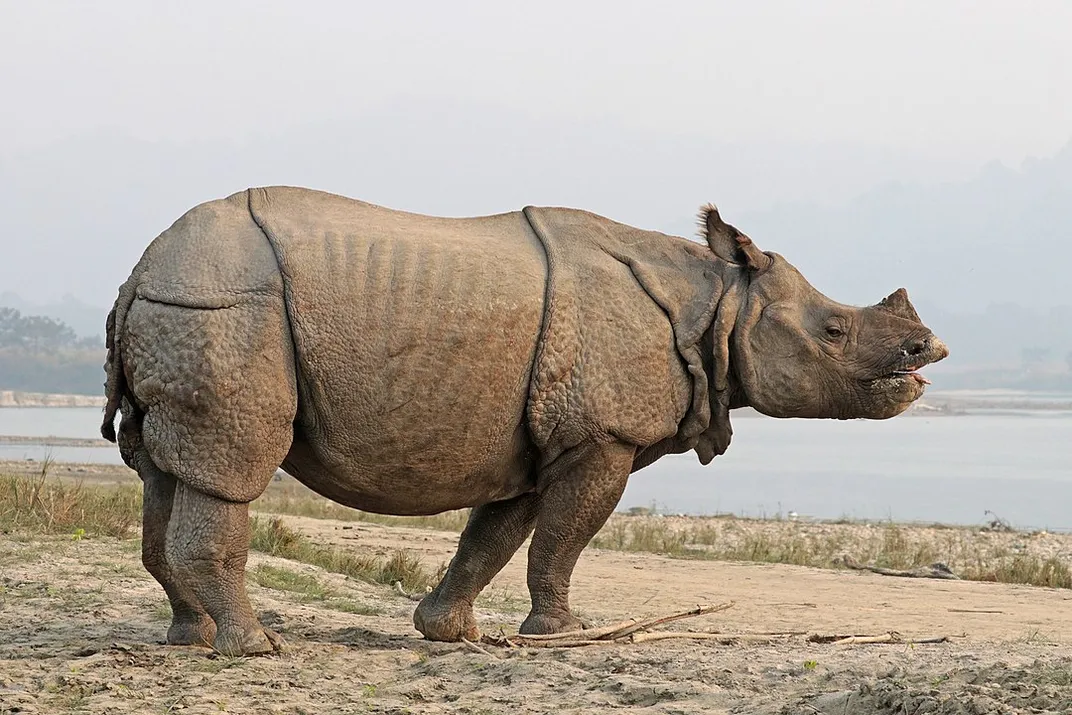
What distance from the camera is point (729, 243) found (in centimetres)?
806

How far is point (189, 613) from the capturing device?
7.45m

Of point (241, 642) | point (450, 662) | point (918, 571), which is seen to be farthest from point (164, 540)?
point (918, 571)

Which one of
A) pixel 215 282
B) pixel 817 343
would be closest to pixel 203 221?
pixel 215 282

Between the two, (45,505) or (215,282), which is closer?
(215,282)

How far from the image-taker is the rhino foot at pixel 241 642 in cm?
716

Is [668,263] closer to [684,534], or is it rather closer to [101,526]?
[101,526]

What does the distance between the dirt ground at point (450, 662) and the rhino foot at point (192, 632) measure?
0.11 m

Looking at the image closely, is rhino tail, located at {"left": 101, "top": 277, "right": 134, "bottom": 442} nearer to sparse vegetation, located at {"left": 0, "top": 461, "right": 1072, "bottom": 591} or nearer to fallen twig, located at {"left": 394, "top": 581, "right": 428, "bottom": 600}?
fallen twig, located at {"left": 394, "top": 581, "right": 428, "bottom": 600}

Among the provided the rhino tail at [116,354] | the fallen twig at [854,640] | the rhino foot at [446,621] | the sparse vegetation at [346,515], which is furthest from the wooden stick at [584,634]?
the sparse vegetation at [346,515]

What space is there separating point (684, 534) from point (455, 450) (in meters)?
9.96

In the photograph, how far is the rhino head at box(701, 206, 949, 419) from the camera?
7918mm

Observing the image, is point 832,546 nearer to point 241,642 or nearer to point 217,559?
point 241,642

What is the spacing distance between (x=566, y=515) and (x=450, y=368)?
3.43 feet

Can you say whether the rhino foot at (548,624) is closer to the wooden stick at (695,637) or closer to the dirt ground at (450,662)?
the wooden stick at (695,637)
